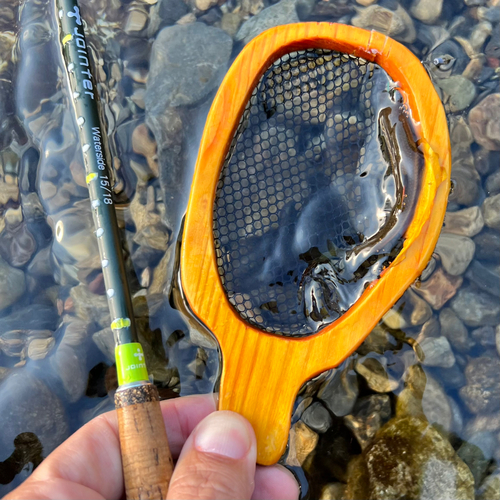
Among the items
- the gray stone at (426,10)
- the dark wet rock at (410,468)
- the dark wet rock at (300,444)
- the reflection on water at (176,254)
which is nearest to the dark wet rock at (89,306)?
the reflection on water at (176,254)

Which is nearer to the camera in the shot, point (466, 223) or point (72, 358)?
point (72, 358)

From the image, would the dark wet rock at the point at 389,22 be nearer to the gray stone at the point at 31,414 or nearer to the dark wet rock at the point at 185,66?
the dark wet rock at the point at 185,66

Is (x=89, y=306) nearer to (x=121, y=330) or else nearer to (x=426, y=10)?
(x=121, y=330)

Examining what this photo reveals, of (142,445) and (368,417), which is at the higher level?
(142,445)

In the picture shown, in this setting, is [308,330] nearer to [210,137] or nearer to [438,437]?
[210,137]

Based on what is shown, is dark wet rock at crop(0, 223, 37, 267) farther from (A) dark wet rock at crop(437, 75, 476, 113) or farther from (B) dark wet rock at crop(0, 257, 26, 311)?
(A) dark wet rock at crop(437, 75, 476, 113)

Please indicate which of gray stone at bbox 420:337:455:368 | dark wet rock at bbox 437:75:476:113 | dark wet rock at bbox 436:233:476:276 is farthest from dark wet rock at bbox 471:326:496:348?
dark wet rock at bbox 437:75:476:113

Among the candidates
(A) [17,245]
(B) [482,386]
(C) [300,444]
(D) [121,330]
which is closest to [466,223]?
(B) [482,386]

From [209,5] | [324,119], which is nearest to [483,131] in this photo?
[324,119]
